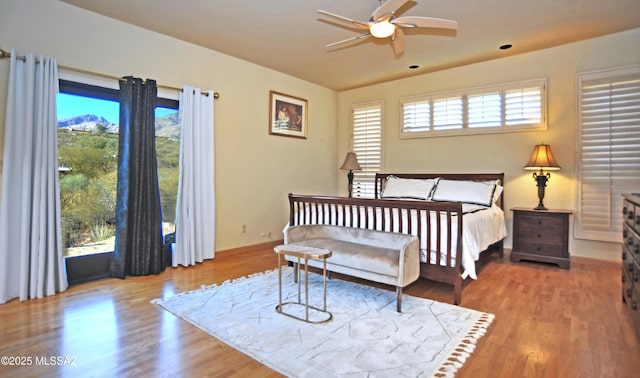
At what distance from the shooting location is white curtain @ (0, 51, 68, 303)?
276 cm

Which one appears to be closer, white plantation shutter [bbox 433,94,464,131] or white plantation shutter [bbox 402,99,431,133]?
white plantation shutter [bbox 433,94,464,131]

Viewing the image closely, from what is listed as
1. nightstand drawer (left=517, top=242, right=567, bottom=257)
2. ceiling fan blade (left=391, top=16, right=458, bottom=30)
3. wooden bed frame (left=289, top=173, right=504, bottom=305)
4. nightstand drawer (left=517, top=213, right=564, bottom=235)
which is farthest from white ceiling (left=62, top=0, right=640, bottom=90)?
nightstand drawer (left=517, top=242, right=567, bottom=257)

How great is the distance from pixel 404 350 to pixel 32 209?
3.21 meters

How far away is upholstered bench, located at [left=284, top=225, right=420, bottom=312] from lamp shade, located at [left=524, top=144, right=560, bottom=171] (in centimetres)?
226

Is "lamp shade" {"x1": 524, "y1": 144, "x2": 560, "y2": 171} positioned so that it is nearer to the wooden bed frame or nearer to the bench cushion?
the wooden bed frame

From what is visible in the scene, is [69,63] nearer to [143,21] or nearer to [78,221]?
[143,21]

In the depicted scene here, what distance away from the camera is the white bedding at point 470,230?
283 cm

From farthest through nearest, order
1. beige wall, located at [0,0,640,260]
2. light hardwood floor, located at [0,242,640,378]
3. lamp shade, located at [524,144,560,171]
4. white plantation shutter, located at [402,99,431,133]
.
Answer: white plantation shutter, located at [402,99,431,133] → lamp shade, located at [524,144,560,171] → beige wall, located at [0,0,640,260] → light hardwood floor, located at [0,242,640,378]

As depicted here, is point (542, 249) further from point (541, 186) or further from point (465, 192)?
point (465, 192)

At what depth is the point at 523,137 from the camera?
4453mm

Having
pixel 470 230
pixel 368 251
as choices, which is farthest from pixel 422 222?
pixel 368 251

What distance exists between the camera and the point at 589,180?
4.00 m

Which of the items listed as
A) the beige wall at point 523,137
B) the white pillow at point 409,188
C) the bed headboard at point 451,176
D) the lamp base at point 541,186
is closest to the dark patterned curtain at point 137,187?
the white pillow at point 409,188

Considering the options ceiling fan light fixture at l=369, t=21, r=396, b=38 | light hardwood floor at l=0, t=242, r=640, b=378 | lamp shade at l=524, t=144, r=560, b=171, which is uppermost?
ceiling fan light fixture at l=369, t=21, r=396, b=38
